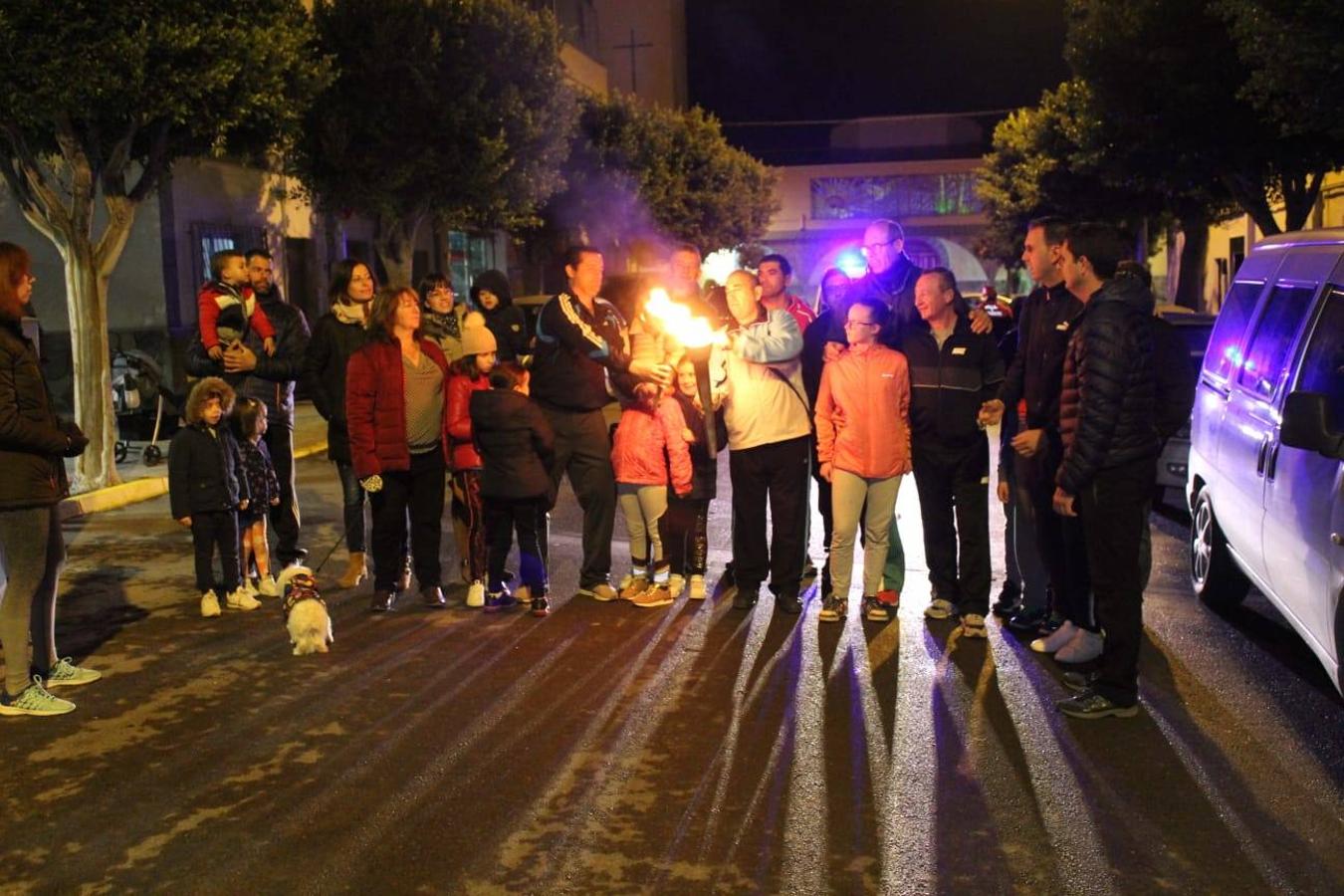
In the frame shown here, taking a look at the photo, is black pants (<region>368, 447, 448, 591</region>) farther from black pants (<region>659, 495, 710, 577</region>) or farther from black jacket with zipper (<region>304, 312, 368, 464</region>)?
black pants (<region>659, 495, 710, 577</region>)

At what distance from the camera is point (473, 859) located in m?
4.36

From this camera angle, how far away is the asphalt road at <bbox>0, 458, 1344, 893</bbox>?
14.1ft

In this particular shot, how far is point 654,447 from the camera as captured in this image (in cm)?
773

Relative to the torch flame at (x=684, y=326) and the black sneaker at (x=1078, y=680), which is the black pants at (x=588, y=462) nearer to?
the torch flame at (x=684, y=326)

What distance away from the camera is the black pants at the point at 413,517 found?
7.71m

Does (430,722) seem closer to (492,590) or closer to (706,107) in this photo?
(492,590)

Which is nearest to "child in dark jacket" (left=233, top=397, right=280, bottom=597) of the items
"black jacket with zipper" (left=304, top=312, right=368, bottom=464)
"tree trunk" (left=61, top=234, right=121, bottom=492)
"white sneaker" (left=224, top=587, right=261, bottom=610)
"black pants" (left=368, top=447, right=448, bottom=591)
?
"white sneaker" (left=224, top=587, right=261, bottom=610)

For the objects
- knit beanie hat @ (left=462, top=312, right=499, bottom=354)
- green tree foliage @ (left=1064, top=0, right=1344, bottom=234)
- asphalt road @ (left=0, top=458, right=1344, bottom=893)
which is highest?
green tree foliage @ (left=1064, top=0, right=1344, bottom=234)

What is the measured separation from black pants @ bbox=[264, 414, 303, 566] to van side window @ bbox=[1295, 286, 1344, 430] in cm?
590

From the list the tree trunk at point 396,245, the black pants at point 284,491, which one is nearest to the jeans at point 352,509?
the black pants at point 284,491

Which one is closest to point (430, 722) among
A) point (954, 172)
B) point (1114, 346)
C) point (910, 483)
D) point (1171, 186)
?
point (1114, 346)

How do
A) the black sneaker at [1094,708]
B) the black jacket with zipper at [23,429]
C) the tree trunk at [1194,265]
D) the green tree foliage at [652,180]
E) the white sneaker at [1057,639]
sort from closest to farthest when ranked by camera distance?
the black jacket with zipper at [23,429] < the black sneaker at [1094,708] < the white sneaker at [1057,639] < the tree trunk at [1194,265] < the green tree foliage at [652,180]

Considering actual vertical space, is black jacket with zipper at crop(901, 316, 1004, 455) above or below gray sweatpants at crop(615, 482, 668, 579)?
above

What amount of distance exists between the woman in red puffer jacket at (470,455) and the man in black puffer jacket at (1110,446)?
132 inches
